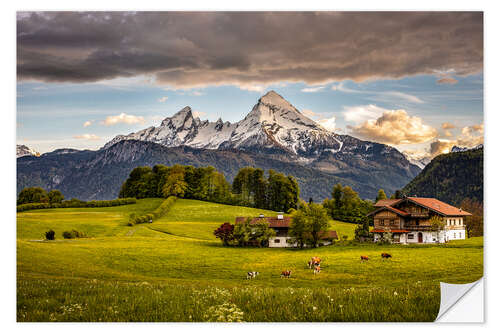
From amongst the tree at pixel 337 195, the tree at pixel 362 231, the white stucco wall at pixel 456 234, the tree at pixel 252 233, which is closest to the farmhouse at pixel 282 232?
the tree at pixel 252 233

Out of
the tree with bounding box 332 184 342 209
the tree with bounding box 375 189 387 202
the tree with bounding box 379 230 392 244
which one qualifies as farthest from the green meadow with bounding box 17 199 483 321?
the tree with bounding box 332 184 342 209

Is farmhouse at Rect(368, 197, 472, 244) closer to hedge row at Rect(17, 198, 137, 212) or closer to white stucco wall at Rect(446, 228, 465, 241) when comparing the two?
white stucco wall at Rect(446, 228, 465, 241)

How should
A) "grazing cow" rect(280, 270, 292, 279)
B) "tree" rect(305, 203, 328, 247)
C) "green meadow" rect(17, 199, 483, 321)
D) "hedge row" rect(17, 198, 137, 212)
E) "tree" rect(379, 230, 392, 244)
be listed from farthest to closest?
1. "tree" rect(305, 203, 328, 247)
2. "tree" rect(379, 230, 392, 244)
3. "grazing cow" rect(280, 270, 292, 279)
4. "hedge row" rect(17, 198, 137, 212)
5. "green meadow" rect(17, 199, 483, 321)

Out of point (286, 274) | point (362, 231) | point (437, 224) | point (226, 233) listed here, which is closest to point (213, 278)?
point (286, 274)

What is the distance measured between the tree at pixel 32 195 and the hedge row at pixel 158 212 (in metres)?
13.7

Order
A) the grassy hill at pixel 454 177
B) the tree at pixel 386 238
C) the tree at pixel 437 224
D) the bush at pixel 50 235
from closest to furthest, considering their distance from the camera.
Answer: the grassy hill at pixel 454 177
the tree at pixel 437 224
the bush at pixel 50 235
the tree at pixel 386 238

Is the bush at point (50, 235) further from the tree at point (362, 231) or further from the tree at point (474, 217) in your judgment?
the tree at point (474, 217)

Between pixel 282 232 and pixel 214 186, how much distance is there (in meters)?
10.6

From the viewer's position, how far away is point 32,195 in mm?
15180

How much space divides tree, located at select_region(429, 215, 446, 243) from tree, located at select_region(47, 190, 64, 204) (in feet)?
55.2

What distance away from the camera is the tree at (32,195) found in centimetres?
1409

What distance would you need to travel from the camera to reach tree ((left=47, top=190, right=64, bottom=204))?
1846cm

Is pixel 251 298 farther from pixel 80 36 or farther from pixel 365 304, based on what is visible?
pixel 80 36

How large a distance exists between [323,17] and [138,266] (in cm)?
1147
